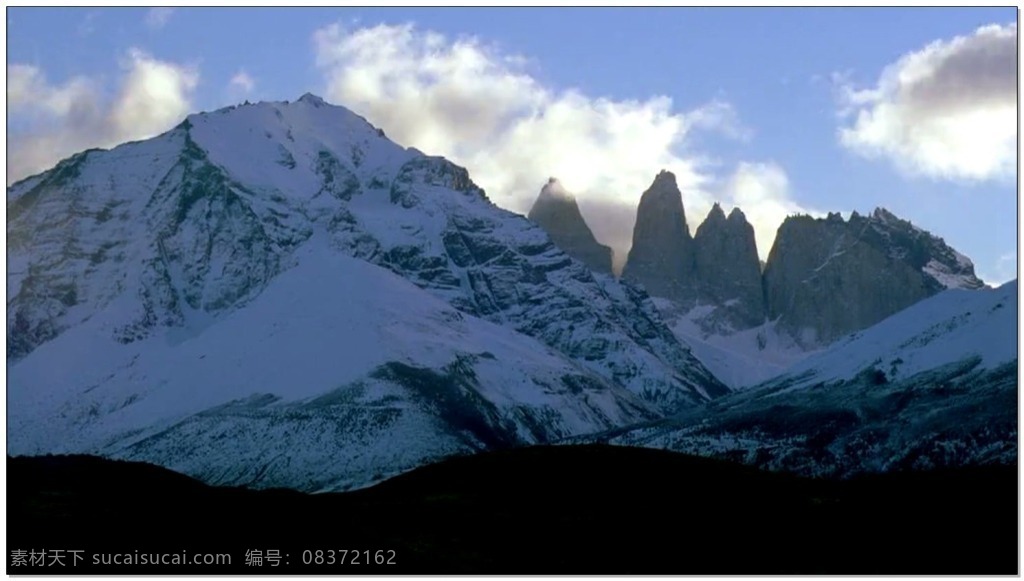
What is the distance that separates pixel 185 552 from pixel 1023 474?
184ft

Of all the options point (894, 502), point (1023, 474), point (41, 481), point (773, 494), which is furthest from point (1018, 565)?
point (41, 481)

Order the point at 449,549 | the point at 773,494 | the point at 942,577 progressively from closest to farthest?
the point at 942,577 < the point at 449,549 < the point at 773,494

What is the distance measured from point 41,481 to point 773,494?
218 ft

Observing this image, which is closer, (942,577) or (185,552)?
(942,577)

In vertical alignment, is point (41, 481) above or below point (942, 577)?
above

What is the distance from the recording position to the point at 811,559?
110688mm

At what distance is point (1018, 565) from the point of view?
106 m

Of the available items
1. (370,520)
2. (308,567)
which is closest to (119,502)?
(370,520)

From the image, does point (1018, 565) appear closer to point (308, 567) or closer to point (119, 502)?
point (308, 567)

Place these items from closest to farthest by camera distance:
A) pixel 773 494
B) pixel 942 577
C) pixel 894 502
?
pixel 942 577
pixel 894 502
pixel 773 494

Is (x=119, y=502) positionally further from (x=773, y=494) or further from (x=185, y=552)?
(x=773, y=494)

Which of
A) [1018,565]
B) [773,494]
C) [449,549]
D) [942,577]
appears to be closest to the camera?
[942,577]

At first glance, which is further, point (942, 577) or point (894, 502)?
point (894, 502)

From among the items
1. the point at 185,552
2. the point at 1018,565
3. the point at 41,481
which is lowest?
the point at 1018,565
